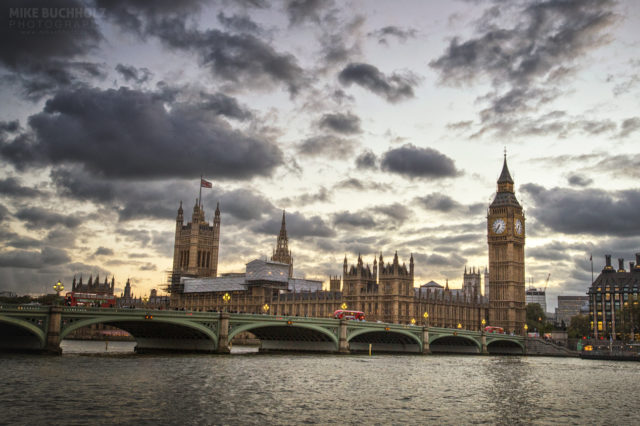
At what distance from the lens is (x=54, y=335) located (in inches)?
2677

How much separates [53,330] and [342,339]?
45.1 meters

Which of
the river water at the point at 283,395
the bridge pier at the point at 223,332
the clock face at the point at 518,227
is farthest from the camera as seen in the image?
the clock face at the point at 518,227

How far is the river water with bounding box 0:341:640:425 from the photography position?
3769 cm

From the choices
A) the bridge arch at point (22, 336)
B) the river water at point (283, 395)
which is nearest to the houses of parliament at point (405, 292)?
the river water at point (283, 395)

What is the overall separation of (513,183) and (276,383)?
150m

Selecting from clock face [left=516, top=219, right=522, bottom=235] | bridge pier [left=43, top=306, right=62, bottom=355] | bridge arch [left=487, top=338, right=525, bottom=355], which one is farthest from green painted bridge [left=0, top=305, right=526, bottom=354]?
clock face [left=516, top=219, right=522, bottom=235]

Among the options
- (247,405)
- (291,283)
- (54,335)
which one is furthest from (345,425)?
(291,283)

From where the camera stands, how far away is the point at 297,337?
107 metres

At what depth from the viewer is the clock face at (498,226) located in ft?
604

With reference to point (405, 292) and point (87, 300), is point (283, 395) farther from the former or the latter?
point (405, 292)

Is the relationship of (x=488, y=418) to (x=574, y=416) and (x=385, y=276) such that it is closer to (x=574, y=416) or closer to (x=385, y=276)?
(x=574, y=416)

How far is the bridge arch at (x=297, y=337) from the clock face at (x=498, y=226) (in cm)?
9339

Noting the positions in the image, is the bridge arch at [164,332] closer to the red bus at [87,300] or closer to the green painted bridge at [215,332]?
the green painted bridge at [215,332]

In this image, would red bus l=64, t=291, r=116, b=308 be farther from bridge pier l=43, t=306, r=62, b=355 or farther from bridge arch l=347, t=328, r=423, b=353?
bridge arch l=347, t=328, r=423, b=353
